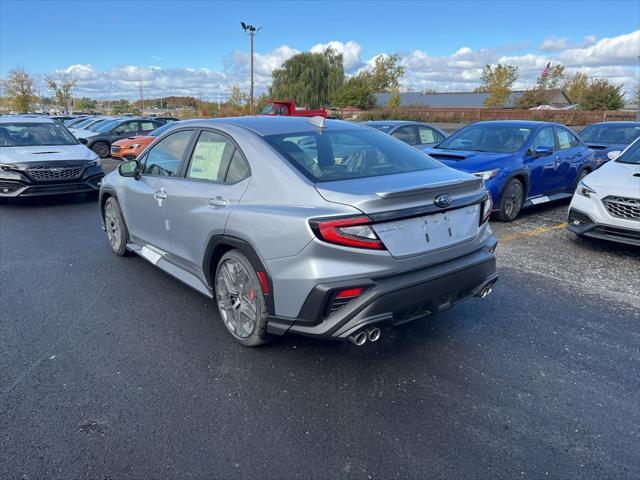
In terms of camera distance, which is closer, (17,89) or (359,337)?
(359,337)

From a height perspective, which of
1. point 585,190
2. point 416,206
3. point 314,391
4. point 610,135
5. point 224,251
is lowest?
point 314,391

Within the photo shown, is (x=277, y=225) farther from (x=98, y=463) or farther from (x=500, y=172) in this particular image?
(x=500, y=172)

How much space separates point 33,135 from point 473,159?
27.9 ft

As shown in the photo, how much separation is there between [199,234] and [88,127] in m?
18.7

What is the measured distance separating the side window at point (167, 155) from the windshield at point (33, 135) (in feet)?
19.7

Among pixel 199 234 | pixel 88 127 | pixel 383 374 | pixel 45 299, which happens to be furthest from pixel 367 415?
pixel 88 127

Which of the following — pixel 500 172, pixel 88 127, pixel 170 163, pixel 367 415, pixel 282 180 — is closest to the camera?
pixel 367 415

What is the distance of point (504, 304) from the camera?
4.22m

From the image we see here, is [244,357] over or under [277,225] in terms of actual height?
under

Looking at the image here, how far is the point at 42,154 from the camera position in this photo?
27.7 ft

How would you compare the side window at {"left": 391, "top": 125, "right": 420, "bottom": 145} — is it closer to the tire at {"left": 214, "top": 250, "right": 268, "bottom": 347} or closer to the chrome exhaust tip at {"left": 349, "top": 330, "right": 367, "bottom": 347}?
the tire at {"left": 214, "top": 250, "right": 268, "bottom": 347}

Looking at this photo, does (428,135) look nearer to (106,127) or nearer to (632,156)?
(632,156)

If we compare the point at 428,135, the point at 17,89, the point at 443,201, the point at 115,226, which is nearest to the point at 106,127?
the point at 428,135

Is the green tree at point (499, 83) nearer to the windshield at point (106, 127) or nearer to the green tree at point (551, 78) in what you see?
the green tree at point (551, 78)
